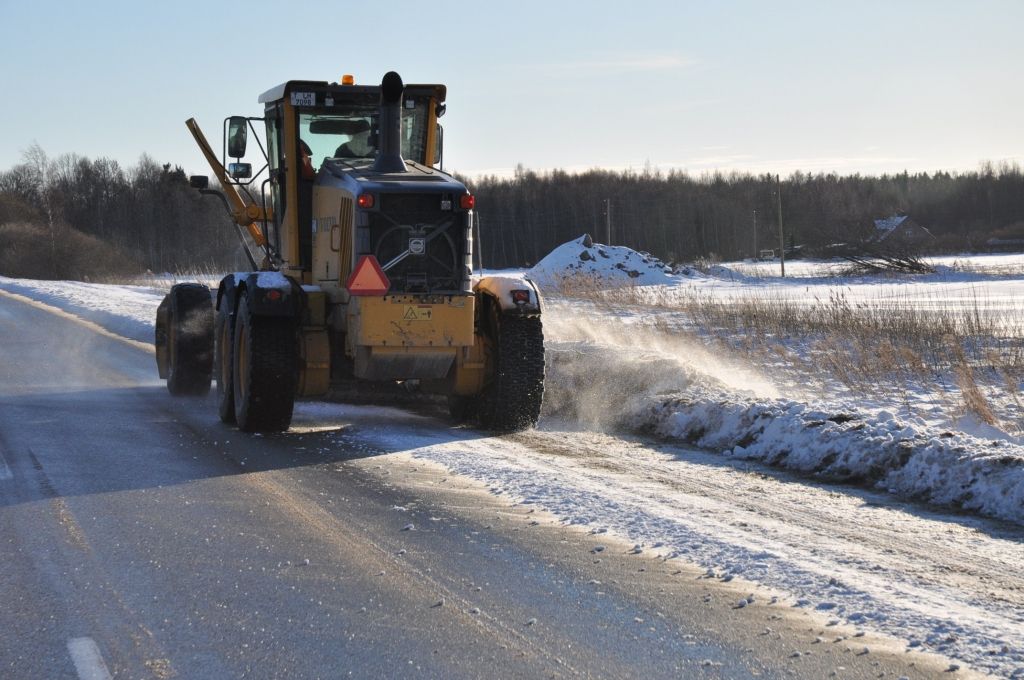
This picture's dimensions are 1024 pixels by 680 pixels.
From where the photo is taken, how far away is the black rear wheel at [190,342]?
12805mm

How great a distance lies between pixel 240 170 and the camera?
1103cm

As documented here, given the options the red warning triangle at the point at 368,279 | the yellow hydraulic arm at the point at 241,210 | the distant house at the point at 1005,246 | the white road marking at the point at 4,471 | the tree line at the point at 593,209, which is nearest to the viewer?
the white road marking at the point at 4,471

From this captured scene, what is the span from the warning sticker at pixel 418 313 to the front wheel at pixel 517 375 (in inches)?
33.2

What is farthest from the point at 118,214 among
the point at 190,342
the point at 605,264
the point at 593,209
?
the point at 190,342

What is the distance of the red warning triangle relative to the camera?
30.8 feet

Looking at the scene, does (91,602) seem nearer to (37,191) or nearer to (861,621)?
→ (861,621)

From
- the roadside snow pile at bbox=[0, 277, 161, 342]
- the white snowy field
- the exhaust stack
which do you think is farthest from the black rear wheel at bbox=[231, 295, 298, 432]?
the roadside snow pile at bbox=[0, 277, 161, 342]

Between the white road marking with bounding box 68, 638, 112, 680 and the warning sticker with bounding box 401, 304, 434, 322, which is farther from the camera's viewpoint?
the warning sticker with bounding box 401, 304, 434, 322

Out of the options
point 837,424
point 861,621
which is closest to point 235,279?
point 837,424

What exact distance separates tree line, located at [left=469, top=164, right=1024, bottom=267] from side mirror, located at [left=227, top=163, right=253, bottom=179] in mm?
79993

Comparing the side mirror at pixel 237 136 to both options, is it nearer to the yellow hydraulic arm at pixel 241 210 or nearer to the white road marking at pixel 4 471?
the yellow hydraulic arm at pixel 241 210

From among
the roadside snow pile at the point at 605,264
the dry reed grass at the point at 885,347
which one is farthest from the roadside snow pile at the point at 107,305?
the roadside snow pile at the point at 605,264

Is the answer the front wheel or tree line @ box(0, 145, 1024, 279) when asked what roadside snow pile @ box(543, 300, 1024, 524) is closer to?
the front wheel

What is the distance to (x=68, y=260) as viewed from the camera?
218 ft
